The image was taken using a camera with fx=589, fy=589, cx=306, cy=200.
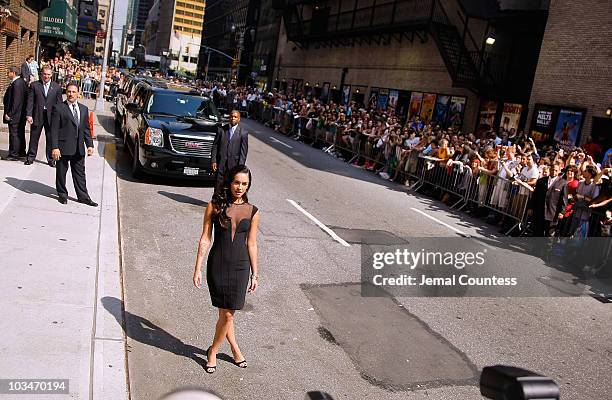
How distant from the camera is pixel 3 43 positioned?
20.7m

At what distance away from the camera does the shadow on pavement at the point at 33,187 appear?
376 inches

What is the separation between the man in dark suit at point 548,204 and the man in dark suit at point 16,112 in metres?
10.3

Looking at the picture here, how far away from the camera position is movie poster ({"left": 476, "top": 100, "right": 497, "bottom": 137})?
80.5 ft

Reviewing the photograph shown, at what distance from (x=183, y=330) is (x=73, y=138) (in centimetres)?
480

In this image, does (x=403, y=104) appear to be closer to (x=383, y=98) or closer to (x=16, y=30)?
(x=383, y=98)

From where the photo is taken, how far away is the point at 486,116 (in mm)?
24953

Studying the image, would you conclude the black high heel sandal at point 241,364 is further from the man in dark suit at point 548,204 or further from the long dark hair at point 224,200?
the man in dark suit at point 548,204

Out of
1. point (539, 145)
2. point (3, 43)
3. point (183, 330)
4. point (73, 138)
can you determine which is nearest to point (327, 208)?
point (73, 138)

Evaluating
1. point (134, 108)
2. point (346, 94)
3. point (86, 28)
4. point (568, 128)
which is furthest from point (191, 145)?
point (86, 28)

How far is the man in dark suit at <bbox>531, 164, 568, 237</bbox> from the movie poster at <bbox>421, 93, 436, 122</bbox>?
16.4 m

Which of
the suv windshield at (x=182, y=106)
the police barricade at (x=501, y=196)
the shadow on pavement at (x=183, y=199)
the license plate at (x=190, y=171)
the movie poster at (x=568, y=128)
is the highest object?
the movie poster at (x=568, y=128)

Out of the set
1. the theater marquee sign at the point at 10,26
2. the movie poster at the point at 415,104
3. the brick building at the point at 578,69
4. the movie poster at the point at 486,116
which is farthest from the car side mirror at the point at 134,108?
the movie poster at the point at 415,104

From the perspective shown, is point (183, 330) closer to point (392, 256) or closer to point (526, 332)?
point (526, 332)

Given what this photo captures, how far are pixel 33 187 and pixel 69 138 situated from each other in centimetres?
132
